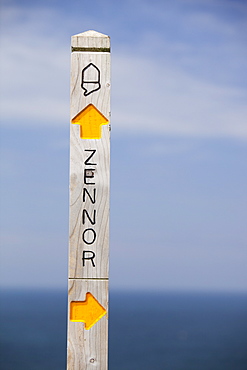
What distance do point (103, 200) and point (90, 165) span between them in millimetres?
223

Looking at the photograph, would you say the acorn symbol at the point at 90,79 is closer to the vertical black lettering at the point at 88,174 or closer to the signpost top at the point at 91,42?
the signpost top at the point at 91,42

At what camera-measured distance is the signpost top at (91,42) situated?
11.6ft

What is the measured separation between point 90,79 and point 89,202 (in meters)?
0.74

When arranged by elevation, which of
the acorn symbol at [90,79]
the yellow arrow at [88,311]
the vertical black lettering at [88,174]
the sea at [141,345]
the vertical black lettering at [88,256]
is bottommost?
the yellow arrow at [88,311]

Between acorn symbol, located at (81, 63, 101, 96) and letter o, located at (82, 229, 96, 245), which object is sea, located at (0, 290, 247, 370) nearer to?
letter o, located at (82, 229, 96, 245)

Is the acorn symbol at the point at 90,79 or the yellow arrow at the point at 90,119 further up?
the acorn symbol at the point at 90,79

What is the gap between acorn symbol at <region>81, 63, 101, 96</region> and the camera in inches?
139

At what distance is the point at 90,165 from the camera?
11.5ft

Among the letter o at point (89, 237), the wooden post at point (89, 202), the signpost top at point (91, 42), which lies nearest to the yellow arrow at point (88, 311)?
the wooden post at point (89, 202)

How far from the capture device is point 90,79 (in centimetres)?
353

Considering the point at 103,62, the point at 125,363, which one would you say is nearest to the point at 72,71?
the point at 103,62

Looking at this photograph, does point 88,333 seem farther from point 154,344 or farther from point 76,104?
point 154,344

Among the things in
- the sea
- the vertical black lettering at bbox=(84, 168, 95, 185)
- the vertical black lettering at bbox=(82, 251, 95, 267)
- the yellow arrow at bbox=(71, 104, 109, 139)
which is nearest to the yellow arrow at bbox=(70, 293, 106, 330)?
the vertical black lettering at bbox=(82, 251, 95, 267)

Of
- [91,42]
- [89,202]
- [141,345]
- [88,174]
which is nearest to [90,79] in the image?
[91,42]
